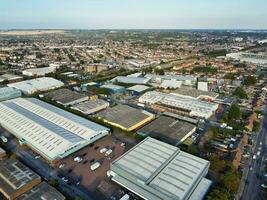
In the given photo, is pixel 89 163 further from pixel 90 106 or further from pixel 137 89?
pixel 137 89

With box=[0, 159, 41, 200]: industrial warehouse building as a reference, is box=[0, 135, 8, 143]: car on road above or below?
below

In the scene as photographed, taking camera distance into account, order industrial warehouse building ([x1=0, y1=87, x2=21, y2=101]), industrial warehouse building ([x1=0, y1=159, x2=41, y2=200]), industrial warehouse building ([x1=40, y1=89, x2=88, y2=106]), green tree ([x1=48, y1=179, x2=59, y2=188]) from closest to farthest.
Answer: industrial warehouse building ([x1=0, y1=159, x2=41, y2=200]), green tree ([x1=48, y1=179, x2=59, y2=188]), industrial warehouse building ([x1=40, y1=89, x2=88, y2=106]), industrial warehouse building ([x1=0, y1=87, x2=21, y2=101])

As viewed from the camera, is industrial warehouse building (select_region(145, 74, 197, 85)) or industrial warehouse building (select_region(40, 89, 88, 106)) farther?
industrial warehouse building (select_region(145, 74, 197, 85))

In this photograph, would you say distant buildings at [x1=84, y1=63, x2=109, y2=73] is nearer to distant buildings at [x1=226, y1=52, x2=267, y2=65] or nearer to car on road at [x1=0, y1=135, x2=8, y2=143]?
car on road at [x1=0, y1=135, x2=8, y2=143]

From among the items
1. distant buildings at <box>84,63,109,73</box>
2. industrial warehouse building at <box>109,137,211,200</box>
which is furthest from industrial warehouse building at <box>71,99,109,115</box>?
distant buildings at <box>84,63,109,73</box>

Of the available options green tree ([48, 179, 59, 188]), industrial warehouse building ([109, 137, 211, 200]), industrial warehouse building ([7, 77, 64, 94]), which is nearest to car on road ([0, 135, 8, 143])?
green tree ([48, 179, 59, 188])

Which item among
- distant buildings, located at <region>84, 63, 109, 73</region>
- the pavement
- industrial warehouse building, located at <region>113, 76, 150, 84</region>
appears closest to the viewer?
the pavement

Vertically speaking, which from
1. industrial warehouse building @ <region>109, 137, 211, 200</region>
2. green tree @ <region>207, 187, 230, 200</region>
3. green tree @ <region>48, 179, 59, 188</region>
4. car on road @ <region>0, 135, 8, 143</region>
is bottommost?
car on road @ <region>0, 135, 8, 143</region>

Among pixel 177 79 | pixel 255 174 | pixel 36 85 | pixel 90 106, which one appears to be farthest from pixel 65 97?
pixel 255 174
